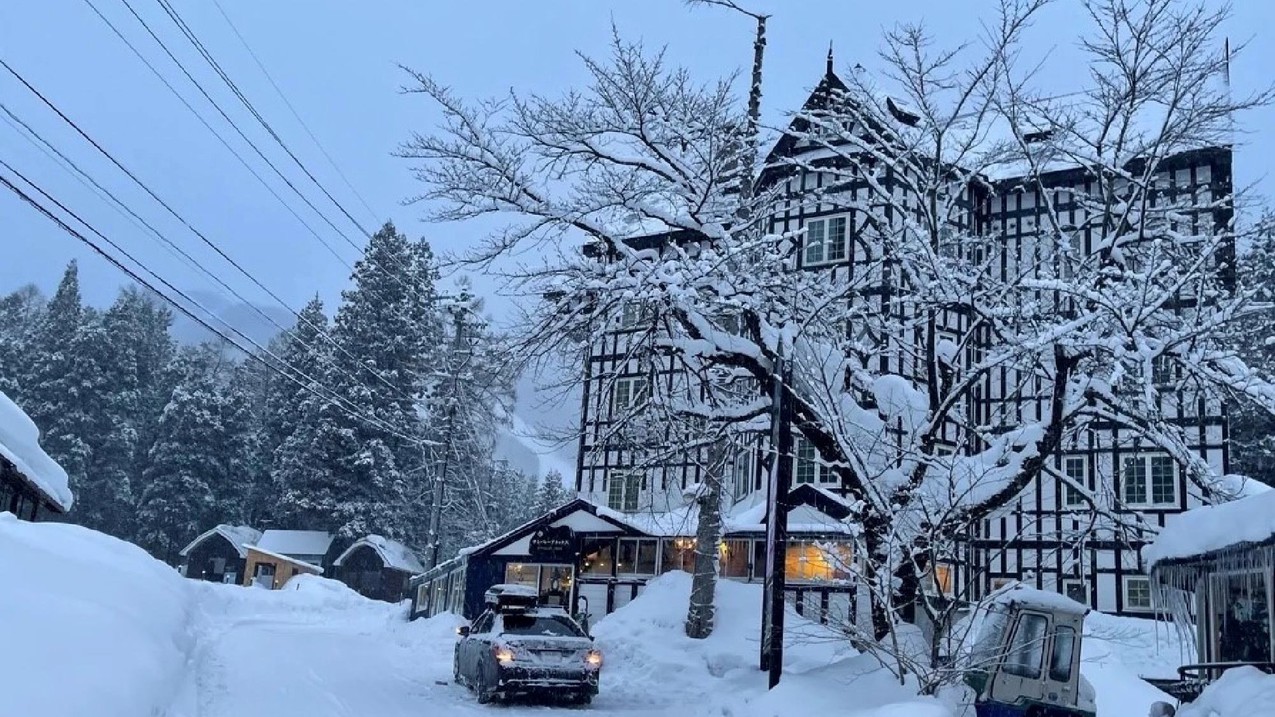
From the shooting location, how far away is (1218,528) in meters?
11.5

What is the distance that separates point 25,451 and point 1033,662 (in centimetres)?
2174

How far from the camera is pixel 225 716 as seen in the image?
35.0ft

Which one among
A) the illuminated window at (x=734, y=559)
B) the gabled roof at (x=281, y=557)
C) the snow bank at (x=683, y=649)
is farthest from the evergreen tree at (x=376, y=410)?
the snow bank at (x=683, y=649)

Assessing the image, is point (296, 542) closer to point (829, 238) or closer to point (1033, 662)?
point (829, 238)

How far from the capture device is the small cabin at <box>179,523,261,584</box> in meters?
56.1

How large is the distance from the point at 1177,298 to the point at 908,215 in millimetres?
4225

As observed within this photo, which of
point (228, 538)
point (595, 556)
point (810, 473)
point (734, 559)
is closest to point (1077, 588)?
point (810, 473)

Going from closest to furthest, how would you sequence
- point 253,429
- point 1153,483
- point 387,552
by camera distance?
point 1153,483 → point 387,552 → point 253,429

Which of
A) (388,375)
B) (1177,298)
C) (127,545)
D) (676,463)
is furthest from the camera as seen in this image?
(388,375)

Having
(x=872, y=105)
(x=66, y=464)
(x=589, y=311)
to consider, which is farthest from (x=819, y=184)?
(x=66, y=464)

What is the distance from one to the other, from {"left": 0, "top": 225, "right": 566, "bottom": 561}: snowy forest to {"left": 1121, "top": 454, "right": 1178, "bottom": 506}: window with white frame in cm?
3178

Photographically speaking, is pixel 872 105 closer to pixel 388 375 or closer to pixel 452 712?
pixel 452 712

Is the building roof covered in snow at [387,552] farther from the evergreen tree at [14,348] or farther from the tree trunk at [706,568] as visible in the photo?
the tree trunk at [706,568]

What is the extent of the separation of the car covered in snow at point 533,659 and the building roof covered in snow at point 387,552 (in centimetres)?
3878
